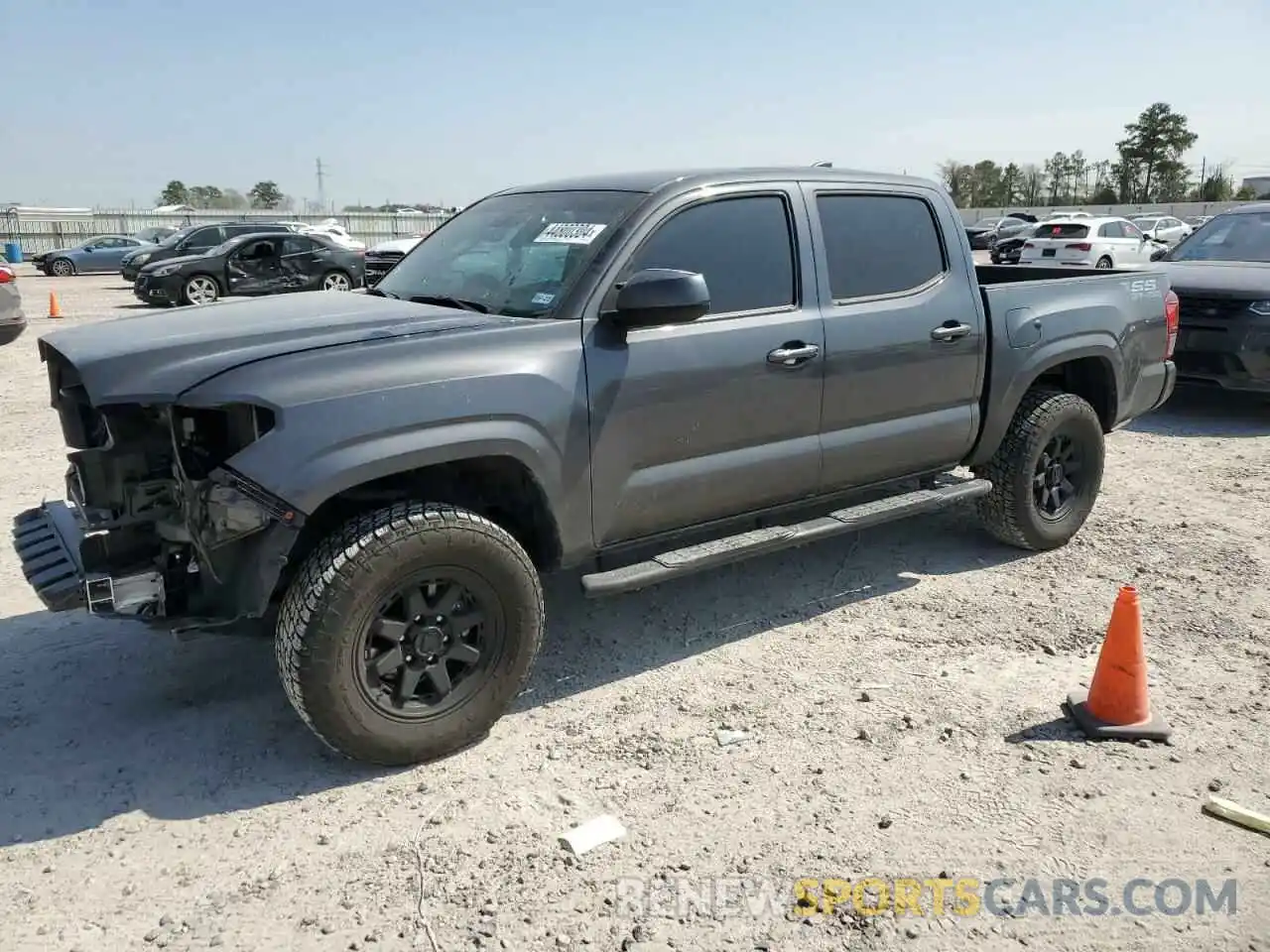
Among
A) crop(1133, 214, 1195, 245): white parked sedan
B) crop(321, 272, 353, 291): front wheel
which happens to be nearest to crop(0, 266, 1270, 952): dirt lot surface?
crop(321, 272, 353, 291): front wheel

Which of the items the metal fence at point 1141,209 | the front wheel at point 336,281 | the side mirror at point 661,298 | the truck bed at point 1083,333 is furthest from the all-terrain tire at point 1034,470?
the metal fence at point 1141,209

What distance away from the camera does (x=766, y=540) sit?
422cm

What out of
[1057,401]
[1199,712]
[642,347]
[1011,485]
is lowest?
[1199,712]

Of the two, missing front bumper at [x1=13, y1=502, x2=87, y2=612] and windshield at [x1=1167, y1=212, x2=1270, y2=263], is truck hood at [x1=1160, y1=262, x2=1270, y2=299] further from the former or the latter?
missing front bumper at [x1=13, y1=502, x2=87, y2=612]

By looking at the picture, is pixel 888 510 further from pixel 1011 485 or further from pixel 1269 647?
pixel 1269 647

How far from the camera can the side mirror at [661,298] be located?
11.8 feet

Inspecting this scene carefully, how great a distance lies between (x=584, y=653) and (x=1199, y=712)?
242cm

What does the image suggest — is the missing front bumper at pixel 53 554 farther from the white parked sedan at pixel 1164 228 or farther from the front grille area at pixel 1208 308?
the white parked sedan at pixel 1164 228

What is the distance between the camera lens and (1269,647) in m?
4.46

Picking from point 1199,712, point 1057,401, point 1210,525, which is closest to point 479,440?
point 1199,712

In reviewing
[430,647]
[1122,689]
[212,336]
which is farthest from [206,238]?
[1122,689]

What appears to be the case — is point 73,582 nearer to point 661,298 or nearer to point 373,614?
point 373,614

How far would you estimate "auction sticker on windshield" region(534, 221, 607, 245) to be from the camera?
399cm

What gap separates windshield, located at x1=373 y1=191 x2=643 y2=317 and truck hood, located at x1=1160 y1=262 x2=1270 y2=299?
6.08m
